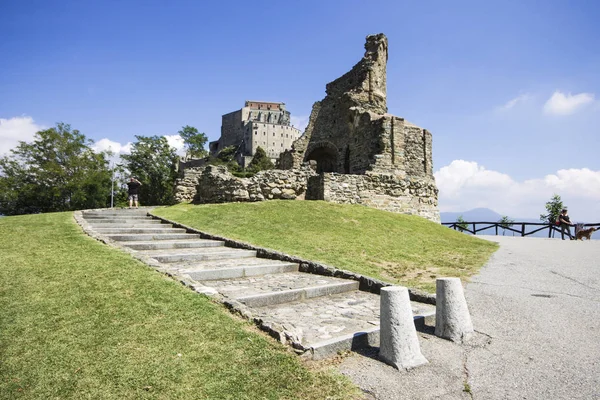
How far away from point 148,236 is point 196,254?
106 inches

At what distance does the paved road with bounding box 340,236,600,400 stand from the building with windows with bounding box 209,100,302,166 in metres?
78.8

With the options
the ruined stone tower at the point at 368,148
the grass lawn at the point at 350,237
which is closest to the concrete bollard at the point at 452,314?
the grass lawn at the point at 350,237

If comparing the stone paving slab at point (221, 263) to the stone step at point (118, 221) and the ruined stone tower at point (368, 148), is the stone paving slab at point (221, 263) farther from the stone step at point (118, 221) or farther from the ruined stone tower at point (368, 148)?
the ruined stone tower at point (368, 148)

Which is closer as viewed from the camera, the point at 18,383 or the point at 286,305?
the point at 18,383

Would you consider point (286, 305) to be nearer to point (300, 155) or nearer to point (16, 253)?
point (16, 253)

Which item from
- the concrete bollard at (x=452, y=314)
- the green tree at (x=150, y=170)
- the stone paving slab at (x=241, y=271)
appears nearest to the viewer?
the concrete bollard at (x=452, y=314)

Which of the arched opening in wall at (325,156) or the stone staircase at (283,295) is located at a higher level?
the arched opening in wall at (325,156)

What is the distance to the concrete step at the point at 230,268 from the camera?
6.24 metres

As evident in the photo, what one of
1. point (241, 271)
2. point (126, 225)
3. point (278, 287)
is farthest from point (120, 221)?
point (278, 287)

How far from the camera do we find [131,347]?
10.7 ft

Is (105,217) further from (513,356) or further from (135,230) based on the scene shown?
(513,356)

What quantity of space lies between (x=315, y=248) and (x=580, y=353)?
6480 millimetres

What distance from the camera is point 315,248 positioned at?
964cm

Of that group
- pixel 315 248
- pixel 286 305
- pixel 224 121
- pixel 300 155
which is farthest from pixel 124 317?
pixel 224 121
